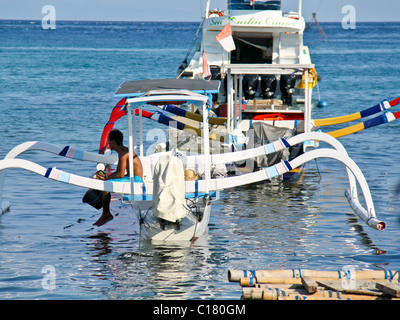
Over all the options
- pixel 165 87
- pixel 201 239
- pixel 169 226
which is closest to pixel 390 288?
pixel 169 226

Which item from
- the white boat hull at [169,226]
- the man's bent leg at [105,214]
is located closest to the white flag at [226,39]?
the white boat hull at [169,226]

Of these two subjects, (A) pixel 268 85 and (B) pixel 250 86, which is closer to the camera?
(B) pixel 250 86

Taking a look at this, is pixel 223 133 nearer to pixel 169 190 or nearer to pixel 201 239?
pixel 201 239

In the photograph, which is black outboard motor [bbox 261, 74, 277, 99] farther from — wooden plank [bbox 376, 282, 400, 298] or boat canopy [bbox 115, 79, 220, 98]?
wooden plank [bbox 376, 282, 400, 298]

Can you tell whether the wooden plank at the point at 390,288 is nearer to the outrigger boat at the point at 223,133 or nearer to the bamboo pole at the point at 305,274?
the bamboo pole at the point at 305,274

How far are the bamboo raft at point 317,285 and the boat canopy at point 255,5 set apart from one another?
16008mm

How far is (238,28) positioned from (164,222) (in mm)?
13441

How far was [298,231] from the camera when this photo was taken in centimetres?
1262

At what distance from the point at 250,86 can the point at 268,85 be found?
0.95 meters

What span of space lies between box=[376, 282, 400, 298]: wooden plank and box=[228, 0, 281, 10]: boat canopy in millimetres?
16502

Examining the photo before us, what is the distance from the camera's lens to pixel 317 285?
7.84m

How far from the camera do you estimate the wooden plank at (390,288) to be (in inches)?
291

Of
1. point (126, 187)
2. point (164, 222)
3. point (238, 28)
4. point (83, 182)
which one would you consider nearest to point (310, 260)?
point (164, 222)
